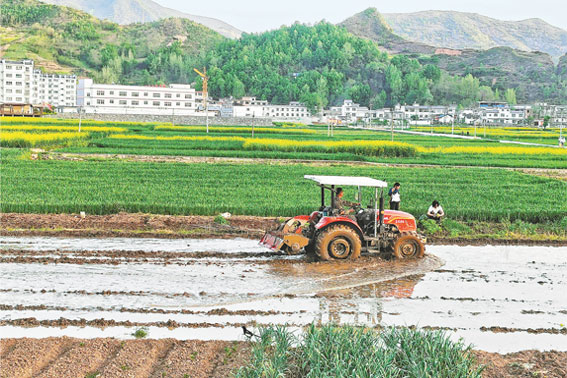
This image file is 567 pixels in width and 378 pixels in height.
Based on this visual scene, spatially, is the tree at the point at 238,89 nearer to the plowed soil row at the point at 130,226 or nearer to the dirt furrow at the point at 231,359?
the plowed soil row at the point at 130,226

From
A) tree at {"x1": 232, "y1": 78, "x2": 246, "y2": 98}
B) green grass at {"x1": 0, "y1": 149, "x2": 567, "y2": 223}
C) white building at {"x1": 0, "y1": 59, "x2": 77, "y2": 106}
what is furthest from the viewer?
tree at {"x1": 232, "y1": 78, "x2": 246, "y2": 98}

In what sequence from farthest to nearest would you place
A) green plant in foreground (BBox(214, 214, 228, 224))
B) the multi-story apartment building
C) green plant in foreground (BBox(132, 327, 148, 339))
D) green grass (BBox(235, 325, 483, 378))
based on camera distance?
the multi-story apartment building < green plant in foreground (BBox(214, 214, 228, 224)) < green plant in foreground (BBox(132, 327, 148, 339)) < green grass (BBox(235, 325, 483, 378))

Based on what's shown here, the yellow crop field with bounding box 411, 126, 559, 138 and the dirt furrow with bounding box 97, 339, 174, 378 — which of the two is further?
the yellow crop field with bounding box 411, 126, 559, 138

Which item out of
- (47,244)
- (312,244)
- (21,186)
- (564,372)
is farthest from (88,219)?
(564,372)

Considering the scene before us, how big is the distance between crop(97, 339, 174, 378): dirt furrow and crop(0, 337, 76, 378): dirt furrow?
0.81 meters

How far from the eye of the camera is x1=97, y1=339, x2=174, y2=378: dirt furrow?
7.45 meters

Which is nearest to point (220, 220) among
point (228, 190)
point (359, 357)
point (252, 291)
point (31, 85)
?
point (228, 190)

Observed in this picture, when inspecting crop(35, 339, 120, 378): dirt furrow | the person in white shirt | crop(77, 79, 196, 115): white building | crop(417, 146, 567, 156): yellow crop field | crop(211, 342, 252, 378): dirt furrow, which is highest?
crop(77, 79, 196, 115): white building

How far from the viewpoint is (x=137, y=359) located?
7891 mm

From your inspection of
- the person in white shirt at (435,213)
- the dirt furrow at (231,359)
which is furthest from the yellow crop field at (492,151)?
the dirt furrow at (231,359)

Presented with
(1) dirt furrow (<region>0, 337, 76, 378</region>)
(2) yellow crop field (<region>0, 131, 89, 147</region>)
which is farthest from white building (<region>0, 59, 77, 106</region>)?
(1) dirt furrow (<region>0, 337, 76, 378</region>)

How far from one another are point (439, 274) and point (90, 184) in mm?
15444

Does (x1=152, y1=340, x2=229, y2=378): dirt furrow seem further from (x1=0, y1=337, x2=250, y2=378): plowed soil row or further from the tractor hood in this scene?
the tractor hood

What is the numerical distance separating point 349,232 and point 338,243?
0.36 metres
